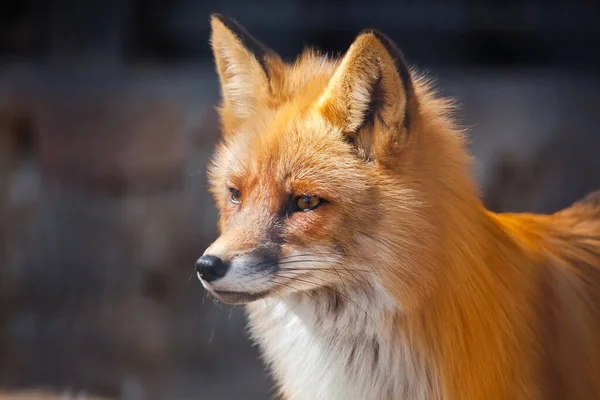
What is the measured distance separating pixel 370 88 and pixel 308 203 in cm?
37

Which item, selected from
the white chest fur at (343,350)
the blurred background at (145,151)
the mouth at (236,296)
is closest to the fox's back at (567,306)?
the white chest fur at (343,350)

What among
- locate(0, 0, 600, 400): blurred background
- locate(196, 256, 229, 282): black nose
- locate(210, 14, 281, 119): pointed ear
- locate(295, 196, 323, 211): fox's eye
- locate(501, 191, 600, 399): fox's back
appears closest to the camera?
locate(196, 256, 229, 282): black nose

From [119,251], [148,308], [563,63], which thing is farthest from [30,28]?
[563,63]

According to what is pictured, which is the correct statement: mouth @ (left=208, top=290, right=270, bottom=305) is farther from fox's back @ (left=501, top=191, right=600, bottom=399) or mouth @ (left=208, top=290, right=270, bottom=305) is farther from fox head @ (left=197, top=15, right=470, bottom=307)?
fox's back @ (left=501, top=191, right=600, bottom=399)

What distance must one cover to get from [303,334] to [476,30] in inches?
172

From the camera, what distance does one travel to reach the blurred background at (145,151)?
6.21m

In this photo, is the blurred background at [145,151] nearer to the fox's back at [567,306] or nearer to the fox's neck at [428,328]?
the fox's back at [567,306]

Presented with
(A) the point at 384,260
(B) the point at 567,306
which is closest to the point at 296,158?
(A) the point at 384,260

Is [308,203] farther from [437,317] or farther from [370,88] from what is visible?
[437,317]

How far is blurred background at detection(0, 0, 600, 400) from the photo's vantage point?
6211 mm

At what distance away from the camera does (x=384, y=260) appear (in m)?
2.41

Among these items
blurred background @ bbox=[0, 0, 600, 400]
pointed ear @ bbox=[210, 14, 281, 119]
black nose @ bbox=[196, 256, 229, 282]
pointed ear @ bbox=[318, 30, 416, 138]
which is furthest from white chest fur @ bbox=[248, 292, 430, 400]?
blurred background @ bbox=[0, 0, 600, 400]

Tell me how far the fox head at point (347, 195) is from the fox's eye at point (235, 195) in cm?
4

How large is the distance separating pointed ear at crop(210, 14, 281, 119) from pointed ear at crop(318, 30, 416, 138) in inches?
13.2
